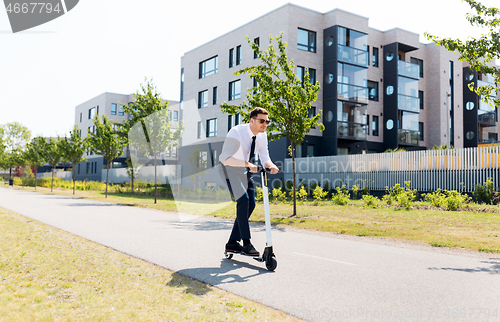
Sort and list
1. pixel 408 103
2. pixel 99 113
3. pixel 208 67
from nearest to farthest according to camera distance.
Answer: pixel 408 103 → pixel 208 67 → pixel 99 113

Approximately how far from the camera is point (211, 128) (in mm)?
35250

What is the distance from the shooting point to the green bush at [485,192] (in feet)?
51.3

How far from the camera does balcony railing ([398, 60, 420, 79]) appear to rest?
31.9m

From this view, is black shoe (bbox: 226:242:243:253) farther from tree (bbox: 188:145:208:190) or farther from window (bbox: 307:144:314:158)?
window (bbox: 307:144:314:158)

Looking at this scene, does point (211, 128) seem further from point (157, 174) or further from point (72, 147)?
point (72, 147)

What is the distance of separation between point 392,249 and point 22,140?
7467 centimetres

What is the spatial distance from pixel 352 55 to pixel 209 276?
27.6 meters

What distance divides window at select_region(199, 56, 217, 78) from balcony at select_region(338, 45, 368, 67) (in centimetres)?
1171

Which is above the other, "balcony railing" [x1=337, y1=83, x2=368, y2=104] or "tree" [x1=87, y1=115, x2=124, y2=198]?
"balcony railing" [x1=337, y1=83, x2=368, y2=104]

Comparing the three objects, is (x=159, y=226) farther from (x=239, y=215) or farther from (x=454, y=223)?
(x=454, y=223)

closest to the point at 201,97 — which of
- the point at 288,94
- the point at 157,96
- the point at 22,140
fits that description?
the point at 157,96

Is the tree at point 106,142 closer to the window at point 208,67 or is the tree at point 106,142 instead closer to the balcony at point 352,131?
the window at point 208,67

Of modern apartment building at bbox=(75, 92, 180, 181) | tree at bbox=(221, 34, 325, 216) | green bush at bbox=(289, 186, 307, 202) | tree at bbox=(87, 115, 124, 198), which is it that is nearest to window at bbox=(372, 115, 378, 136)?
green bush at bbox=(289, 186, 307, 202)

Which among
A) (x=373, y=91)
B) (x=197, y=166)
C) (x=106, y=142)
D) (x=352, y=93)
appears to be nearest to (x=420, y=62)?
(x=373, y=91)
